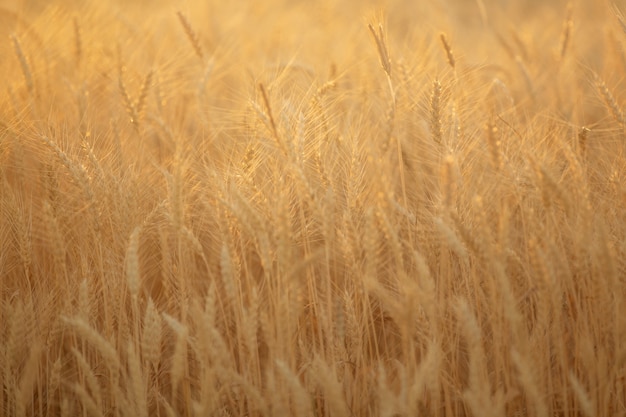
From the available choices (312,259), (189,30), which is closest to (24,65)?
(189,30)

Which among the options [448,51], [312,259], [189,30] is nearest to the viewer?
[312,259]

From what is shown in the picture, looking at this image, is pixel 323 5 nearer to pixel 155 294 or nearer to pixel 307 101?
pixel 307 101

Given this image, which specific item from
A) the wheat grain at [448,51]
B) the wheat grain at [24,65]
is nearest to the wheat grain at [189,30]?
the wheat grain at [24,65]

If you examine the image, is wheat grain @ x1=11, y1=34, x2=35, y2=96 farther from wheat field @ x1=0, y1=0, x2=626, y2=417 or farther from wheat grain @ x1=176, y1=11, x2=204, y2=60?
wheat grain @ x1=176, y1=11, x2=204, y2=60

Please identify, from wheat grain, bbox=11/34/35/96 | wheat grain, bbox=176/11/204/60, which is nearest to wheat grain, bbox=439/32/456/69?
wheat grain, bbox=176/11/204/60

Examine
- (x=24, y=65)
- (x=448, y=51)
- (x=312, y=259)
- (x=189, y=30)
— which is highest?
(x=189, y=30)

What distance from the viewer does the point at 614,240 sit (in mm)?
1644

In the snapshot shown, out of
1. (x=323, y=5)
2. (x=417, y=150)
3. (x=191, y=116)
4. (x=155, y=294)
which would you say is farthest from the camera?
(x=323, y=5)

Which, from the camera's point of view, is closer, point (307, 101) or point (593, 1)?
point (307, 101)

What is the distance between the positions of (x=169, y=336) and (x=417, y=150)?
133cm

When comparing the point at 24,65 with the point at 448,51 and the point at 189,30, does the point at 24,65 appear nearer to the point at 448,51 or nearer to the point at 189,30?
the point at 189,30

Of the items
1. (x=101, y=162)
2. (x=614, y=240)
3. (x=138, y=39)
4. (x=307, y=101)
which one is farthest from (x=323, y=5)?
(x=614, y=240)

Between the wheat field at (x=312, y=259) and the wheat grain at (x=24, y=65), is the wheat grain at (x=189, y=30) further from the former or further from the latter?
the wheat grain at (x=24, y=65)

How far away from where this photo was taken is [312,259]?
1219 mm
